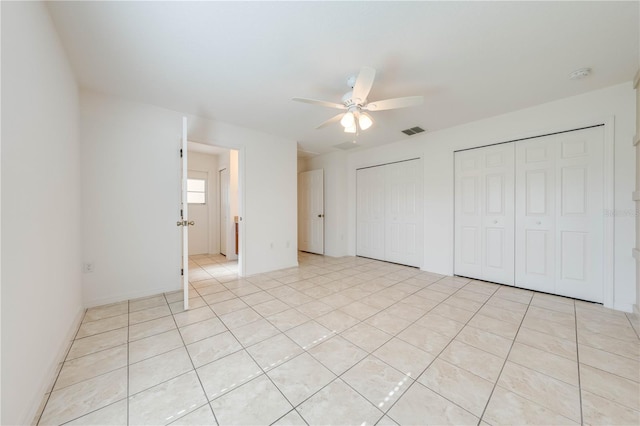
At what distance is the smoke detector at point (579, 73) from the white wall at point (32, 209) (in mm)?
4273

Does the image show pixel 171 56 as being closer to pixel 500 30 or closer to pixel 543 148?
pixel 500 30

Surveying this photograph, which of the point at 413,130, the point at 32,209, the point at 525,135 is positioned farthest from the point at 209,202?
the point at 525,135

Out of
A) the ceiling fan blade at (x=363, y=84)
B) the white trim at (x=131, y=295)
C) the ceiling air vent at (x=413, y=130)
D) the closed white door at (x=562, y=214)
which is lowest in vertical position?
the white trim at (x=131, y=295)

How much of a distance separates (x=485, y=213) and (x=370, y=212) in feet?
7.17

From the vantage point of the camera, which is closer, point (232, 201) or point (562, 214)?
point (562, 214)

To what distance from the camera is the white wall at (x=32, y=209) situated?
112 centimetres

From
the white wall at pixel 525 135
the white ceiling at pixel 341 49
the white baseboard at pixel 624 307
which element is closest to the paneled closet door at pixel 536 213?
the white wall at pixel 525 135

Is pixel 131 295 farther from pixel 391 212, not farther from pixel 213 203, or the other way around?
Answer: pixel 391 212

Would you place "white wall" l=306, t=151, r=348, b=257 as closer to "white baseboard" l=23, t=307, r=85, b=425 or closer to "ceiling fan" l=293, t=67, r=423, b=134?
"ceiling fan" l=293, t=67, r=423, b=134

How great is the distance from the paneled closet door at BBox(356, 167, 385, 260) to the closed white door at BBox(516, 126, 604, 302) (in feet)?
7.48

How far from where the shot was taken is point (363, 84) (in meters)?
1.99

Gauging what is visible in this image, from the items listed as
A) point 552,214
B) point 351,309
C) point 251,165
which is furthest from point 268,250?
point 552,214

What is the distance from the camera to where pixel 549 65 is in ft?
7.16

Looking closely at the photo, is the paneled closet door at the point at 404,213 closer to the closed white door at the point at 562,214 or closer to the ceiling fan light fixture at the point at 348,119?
the closed white door at the point at 562,214
